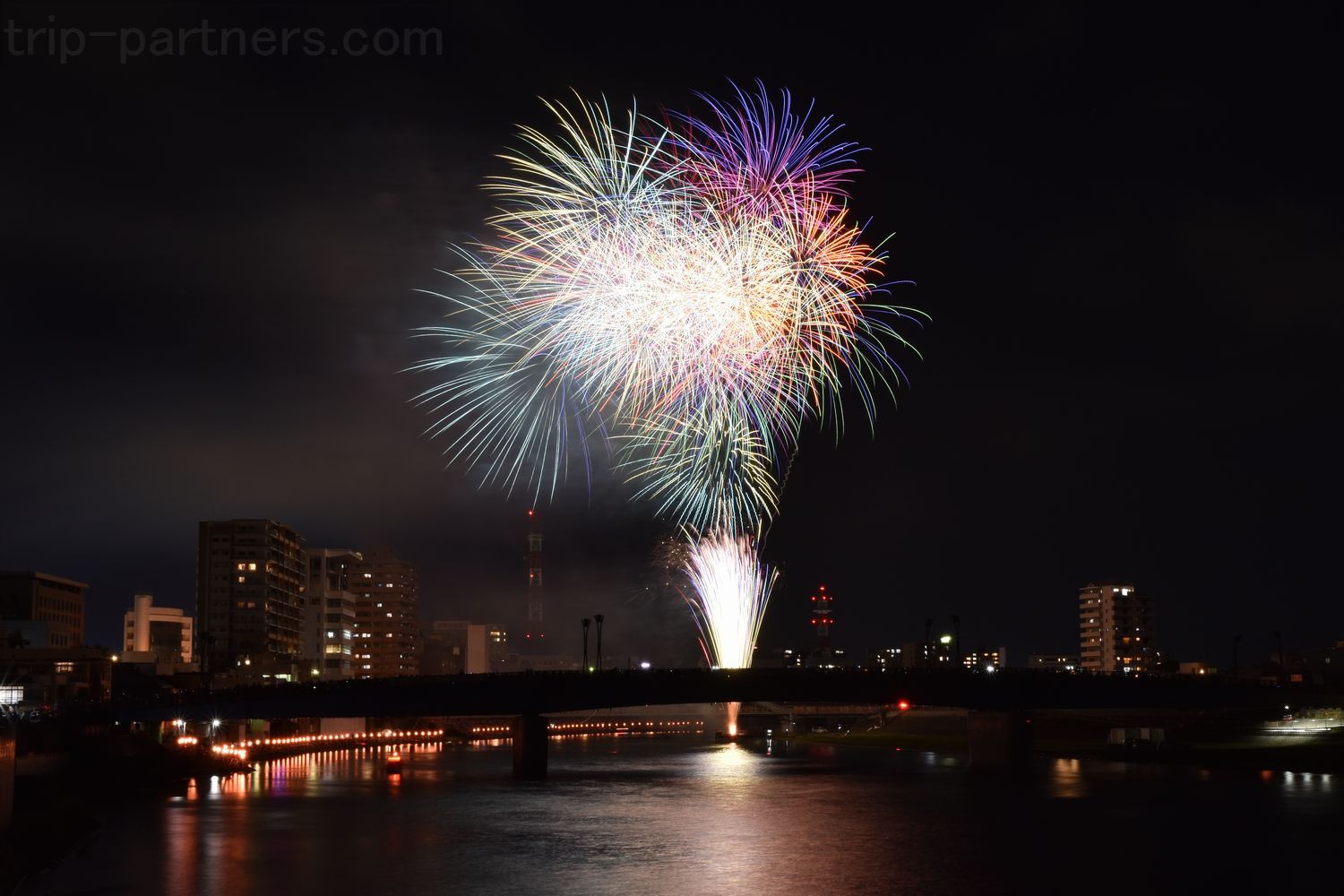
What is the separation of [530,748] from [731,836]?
174 ft

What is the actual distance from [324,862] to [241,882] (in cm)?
631

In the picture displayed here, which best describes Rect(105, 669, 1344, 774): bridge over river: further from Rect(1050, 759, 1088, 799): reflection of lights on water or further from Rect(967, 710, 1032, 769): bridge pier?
Rect(1050, 759, 1088, 799): reflection of lights on water

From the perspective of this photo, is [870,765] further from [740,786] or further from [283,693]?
[283,693]

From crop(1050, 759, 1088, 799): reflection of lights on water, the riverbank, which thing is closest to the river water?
crop(1050, 759, 1088, 799): reflection of lights on water

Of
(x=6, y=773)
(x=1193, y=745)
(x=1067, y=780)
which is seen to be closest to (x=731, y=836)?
(x=6, y=773)

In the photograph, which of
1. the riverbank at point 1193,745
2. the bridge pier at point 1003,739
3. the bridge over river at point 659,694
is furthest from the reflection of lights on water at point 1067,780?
the riverbank at point 1193,745

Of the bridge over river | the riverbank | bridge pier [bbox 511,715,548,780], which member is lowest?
the riverbank

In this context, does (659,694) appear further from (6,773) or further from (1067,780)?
(6,773)

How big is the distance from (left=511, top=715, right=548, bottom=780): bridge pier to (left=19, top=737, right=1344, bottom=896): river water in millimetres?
2980

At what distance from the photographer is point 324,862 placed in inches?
2621

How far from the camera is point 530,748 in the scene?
127 meters

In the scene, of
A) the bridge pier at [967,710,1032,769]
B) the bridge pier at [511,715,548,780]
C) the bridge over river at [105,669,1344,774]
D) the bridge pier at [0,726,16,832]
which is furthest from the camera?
the bridge pier at [967,710,1032,769]

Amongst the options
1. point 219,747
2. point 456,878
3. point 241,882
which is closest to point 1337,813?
point 456,878

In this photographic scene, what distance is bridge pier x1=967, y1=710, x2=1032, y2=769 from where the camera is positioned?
130m
